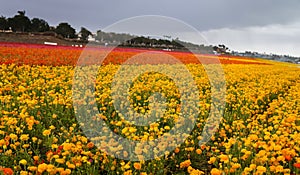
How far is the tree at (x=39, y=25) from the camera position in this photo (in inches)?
1884

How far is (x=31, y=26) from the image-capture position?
47469mm

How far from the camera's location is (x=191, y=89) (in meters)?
8.86

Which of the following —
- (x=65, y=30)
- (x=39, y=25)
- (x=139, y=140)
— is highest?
(x=39, y=25)

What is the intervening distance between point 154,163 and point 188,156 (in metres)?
0.77

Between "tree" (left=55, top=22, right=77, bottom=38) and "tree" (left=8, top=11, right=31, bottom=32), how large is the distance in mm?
5373

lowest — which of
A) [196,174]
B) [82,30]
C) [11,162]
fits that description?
[11,162]

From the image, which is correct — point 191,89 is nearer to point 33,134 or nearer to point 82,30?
point 33,134

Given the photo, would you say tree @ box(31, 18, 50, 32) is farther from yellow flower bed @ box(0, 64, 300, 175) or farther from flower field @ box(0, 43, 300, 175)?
yellow flower bed @ box(0, 64, 300, 175)

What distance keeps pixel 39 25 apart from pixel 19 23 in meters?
4.21

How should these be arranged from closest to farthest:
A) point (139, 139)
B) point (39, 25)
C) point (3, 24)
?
point (139, 139), point (3, 24), point (39, 25)

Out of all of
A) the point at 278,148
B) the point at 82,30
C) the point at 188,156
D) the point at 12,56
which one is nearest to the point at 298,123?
the point at 188,156

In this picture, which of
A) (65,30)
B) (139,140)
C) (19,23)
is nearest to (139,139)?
(139,140)

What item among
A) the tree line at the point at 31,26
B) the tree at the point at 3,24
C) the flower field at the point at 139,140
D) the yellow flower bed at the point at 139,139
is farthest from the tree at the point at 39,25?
the yellow flower bed at the point at 139,139

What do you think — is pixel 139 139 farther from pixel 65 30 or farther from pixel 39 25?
pixel 65 30
